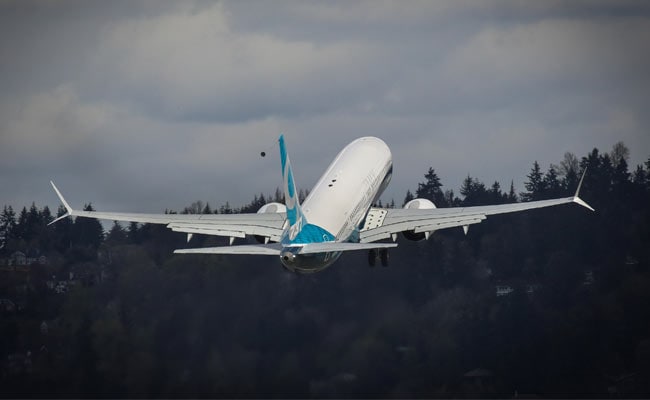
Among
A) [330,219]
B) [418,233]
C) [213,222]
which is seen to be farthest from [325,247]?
[418,233]

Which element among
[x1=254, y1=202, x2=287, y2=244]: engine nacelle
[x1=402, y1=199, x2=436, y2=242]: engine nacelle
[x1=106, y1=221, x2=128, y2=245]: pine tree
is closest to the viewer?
[x1=254, y1=202, x2=287, y2=244]: engine nacelle

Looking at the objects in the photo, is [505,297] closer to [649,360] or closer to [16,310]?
[649,360]

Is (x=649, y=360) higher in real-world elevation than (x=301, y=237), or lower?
lower

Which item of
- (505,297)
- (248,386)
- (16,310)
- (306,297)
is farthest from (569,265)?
Answer: (16,310)

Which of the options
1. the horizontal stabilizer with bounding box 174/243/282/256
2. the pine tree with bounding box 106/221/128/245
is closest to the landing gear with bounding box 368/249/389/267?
the horizontal stabilizer with bounding box 174/243/282/256

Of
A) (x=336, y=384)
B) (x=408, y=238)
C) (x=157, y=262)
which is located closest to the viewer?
(x=336, y=384)

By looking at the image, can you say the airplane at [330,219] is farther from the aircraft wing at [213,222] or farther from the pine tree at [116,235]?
the pine tree at [116,235]

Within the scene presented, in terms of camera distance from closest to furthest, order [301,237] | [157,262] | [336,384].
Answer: [301,237] → [336,384] → [157,262]

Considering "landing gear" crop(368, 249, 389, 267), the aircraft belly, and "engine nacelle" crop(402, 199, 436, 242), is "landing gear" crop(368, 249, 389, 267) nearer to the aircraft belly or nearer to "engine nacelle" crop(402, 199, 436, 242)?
"engine nacelle" crop(402, 199, 436, 242)
